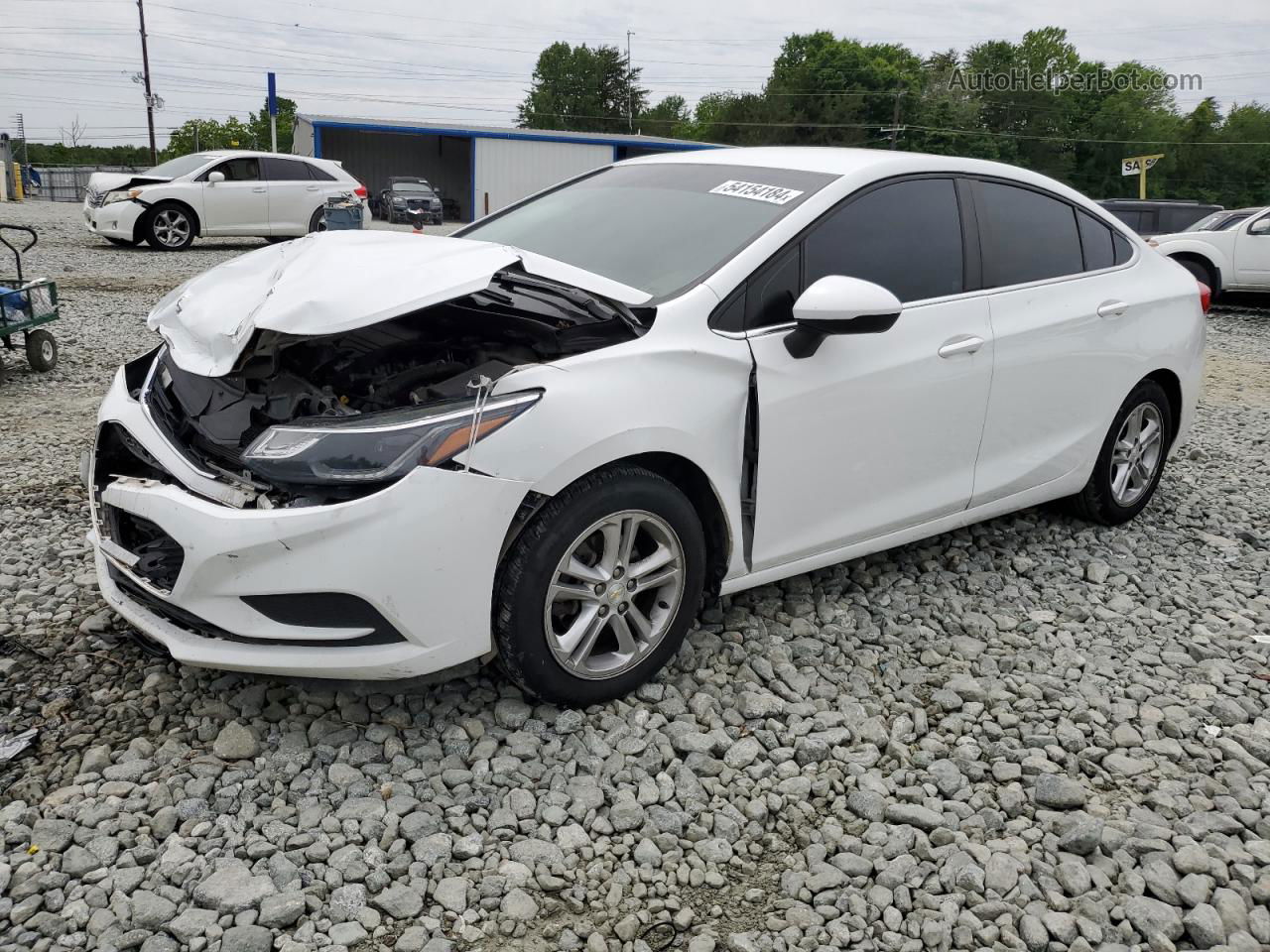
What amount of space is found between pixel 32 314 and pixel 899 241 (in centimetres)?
628

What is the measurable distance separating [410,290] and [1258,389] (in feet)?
28.1

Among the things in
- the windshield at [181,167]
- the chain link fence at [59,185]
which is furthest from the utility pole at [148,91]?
the windshield at [181,167]

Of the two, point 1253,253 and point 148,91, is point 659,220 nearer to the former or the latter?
point 1253,253

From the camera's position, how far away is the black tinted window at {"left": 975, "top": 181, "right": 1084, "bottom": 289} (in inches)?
160

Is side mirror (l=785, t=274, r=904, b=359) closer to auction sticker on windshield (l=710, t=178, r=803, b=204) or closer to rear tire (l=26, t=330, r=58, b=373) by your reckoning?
auction sticker on windshield (l=710, t=178, r=803, b=204)

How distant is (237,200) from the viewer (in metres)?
16.9

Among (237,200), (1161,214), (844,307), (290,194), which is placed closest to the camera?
(844,307)

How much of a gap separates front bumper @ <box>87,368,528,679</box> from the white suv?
15.1 meters

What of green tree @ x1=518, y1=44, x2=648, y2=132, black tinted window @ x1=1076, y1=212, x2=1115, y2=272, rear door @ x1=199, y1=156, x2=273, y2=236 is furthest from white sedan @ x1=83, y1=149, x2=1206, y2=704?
green tree @ x1=518, y1=44, x2=648, y2=132

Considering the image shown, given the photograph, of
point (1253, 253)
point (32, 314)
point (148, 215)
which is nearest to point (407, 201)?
point (148, 215)

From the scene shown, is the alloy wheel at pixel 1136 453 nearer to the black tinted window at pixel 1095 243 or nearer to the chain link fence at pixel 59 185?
the black tinted window at pixel 1095 243

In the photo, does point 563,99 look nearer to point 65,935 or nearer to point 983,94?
point 983,94

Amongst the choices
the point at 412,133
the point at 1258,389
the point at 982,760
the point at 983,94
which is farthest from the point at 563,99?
the point at 982,760

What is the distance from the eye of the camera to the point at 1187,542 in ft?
16.2
